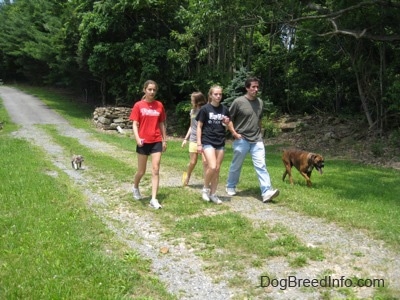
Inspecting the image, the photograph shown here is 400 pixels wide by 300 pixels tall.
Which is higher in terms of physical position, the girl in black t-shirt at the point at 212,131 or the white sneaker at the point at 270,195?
the girl in black t-shirt at the point at 212,131

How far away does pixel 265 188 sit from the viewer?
723 cm

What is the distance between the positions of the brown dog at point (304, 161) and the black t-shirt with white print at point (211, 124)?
233 centimetres

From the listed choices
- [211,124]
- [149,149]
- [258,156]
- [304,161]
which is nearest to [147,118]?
[149,149]

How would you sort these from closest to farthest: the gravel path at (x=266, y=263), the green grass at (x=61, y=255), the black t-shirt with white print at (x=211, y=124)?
1. the green grass at (x=61, y=255)
2. the gravel path at (x=266, y=263)
3. the black t-shirt with white print at (x=211, y=124)

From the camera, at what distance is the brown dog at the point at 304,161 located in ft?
27.4

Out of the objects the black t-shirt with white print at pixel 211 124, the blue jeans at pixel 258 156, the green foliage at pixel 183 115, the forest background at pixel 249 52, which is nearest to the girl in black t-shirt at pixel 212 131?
the black t-shirt with white print at pixel 211 124

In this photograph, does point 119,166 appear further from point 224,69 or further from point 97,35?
point 97,35

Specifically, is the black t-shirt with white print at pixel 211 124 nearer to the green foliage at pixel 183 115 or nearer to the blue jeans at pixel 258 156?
the blue jeans at pixel 258 156

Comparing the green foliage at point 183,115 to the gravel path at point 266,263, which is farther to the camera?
the green foliage at point 183,115

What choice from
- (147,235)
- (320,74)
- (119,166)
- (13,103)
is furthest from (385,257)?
(13,103)

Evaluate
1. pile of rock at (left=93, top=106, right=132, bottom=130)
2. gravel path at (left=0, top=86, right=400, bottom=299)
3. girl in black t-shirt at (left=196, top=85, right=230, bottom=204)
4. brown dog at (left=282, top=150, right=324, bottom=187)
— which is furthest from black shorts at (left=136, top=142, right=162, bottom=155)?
pile of rock at (left=93, top=106, right=132, bottom=130)

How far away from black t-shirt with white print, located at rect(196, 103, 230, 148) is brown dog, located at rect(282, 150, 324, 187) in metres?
2.33

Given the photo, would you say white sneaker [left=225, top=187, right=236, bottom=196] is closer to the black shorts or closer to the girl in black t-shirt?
the girl in black t-shirt

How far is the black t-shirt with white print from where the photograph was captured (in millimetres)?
6895
